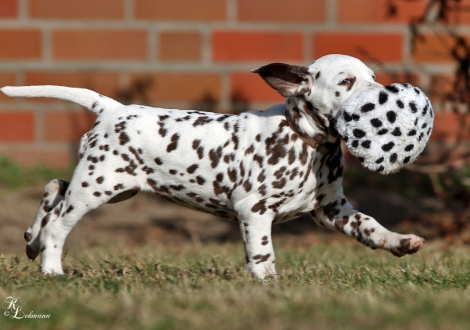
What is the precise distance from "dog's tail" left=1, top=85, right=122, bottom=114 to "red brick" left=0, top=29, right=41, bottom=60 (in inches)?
121

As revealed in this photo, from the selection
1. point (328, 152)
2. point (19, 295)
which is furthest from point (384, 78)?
point (19, 295)

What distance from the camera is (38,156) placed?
8242 millimetres

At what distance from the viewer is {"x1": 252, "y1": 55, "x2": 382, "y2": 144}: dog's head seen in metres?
4.48

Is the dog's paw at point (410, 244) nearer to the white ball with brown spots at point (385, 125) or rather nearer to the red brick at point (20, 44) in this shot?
the white ball with brown spots at point (385, 125)

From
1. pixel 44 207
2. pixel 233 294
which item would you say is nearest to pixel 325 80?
pixel 233 294

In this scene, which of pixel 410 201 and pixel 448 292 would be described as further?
pixel 410 201

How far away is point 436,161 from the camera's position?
7.76 m

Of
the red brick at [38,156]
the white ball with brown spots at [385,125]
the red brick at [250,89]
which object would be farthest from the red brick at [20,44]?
the white ball with brown spots at [385,125]

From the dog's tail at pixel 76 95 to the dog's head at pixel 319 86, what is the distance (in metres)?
1.05

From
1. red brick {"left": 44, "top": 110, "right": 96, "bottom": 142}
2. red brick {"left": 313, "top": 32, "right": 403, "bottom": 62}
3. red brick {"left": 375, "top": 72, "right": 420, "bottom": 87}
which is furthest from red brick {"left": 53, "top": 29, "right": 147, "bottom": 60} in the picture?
red brick {"left": 375, "top": 72, "right": 420, "bottom": 87}

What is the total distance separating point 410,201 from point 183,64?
2.65m

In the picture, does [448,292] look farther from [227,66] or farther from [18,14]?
[18,14]

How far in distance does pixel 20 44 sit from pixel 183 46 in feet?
5.35
